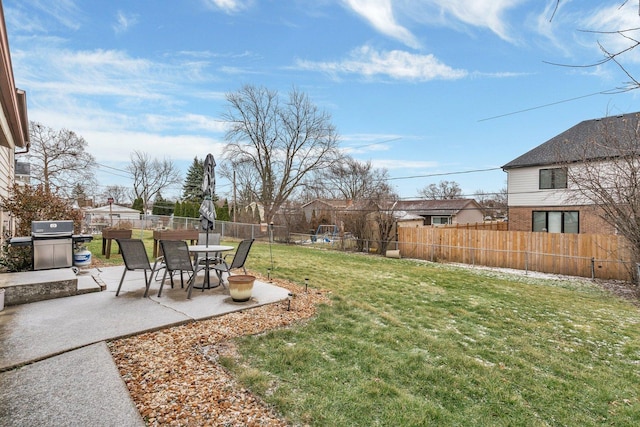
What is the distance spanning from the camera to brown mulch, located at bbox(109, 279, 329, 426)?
2.04 m

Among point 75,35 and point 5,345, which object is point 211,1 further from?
point 5,345

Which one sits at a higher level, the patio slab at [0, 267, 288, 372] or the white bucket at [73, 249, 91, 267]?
the white bucket at [73, 249, 91, 267]

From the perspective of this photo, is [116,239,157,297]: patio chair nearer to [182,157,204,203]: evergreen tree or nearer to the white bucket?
the white bucket

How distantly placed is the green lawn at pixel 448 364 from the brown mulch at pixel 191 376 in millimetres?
161

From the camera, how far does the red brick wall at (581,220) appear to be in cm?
1330

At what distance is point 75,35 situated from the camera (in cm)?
904

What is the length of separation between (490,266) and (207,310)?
11.1 m

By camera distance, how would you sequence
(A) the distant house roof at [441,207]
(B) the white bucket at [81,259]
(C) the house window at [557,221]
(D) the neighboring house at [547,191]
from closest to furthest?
(B) the white bucket at [81,259], (D) the neighboring house at [547,191], (C) the house window at [557,221], (A) the distant house roof at [441,207]

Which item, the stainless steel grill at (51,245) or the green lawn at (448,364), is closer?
the green lawn at (448,364)

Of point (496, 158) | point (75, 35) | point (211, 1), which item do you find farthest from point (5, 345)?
point (496, 158)

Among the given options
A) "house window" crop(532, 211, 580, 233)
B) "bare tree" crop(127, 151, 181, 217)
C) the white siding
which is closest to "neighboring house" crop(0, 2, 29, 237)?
the white siding

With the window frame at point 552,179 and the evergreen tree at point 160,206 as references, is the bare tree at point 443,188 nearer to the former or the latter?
the window frame at point 552,179

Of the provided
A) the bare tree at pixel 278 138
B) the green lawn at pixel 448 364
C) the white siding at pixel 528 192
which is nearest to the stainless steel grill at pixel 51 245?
the green lawn at pixel 448 364

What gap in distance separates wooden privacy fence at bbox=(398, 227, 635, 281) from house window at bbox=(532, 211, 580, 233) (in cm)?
464
